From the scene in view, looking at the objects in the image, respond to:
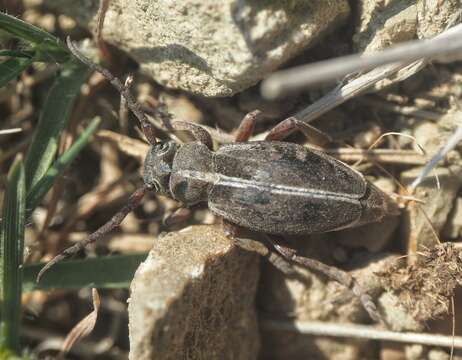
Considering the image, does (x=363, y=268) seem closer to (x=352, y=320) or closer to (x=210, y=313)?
(x=352, y=320)

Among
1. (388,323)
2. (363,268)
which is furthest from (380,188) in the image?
(388,323)

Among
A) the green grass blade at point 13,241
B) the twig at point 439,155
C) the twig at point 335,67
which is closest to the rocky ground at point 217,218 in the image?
the twig at point 439,155

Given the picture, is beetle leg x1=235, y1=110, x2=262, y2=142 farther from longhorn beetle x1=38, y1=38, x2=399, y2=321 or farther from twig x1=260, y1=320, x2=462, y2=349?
twig x1=260, y1=320, x2=462, y2=349

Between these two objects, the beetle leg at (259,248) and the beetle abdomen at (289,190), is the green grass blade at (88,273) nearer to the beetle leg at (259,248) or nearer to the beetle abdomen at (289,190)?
the beetle leg at (259,248)

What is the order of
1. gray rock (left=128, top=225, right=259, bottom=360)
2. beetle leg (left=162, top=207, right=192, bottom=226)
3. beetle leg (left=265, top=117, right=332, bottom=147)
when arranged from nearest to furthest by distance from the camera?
1. gray rock (left=128, top=225, right=259, bottom=360)
2. beetle leg (left=265, top=117, right=332, bottom=147)
3. beetle leg (left=162, top=207, right=192, bottom=226)

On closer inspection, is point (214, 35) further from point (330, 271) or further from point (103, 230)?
point (330, 271)

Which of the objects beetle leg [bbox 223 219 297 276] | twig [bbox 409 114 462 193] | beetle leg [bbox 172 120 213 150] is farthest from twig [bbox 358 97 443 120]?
beetle leg [bbox 223 219 297 276]
